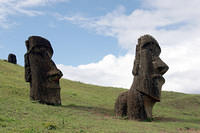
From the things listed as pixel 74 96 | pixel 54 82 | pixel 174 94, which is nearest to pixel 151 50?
pixel 54 82

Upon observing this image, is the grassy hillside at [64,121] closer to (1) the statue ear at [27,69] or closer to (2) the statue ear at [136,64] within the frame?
(1) the statue ear at [27,69]

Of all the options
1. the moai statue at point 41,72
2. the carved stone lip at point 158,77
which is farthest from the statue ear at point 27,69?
the carved stone lip at point 158,77

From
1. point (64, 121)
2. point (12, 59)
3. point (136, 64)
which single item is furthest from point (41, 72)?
point (12, 59)

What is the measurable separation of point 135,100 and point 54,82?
272 inches

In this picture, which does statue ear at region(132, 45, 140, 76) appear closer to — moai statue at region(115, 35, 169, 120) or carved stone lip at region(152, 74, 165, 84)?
moai statue at region(115, 35, 169, 120)

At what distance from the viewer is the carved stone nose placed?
61.2 ft

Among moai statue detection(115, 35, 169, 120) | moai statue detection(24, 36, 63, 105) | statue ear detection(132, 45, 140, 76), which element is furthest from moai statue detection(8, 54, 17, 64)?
moai statue detection(115, 35, 169, 120)

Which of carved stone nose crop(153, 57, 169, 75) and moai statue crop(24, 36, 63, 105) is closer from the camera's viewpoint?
carved stone nose crop(153, 57, 169, 75)

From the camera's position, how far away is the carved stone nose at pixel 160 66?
61.2ft

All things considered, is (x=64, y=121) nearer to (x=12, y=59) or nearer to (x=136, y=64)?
(x=136, y=64)

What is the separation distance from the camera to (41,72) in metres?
21.2

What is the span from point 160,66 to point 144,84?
1.72m

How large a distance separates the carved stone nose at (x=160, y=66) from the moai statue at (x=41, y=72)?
24.5ft

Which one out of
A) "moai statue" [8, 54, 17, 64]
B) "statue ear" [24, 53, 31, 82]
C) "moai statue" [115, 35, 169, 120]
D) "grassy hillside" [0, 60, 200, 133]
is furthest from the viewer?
"moai statue" [8, 54, 17, 64]
